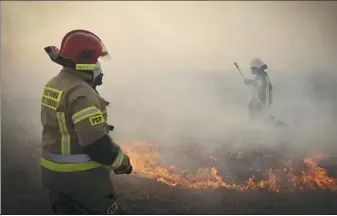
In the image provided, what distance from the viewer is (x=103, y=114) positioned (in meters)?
2.53

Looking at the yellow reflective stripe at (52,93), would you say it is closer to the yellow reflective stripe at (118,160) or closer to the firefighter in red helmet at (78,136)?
the firefighter in red helmet at (78,136)

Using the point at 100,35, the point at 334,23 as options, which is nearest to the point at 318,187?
the point at 334,23

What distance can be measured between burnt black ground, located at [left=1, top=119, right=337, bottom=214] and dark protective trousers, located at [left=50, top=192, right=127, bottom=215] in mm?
118

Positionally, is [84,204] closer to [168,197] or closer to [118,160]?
[118,160]

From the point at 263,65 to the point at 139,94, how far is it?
725 mm

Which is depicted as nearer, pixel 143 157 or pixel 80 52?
pixel 80 52

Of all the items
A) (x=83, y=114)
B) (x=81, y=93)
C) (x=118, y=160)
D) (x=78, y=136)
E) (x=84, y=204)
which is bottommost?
(x=84, y=204)

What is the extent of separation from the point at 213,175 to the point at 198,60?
0.67 m

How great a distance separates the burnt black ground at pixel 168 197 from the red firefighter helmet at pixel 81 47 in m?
0.57

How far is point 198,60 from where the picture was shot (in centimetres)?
266

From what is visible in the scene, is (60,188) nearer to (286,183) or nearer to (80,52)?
(80,52)

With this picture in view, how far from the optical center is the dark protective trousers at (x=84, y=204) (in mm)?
2537

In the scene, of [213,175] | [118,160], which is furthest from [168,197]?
[118,160]

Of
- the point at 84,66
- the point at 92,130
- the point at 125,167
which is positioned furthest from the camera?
the point at 125,167
